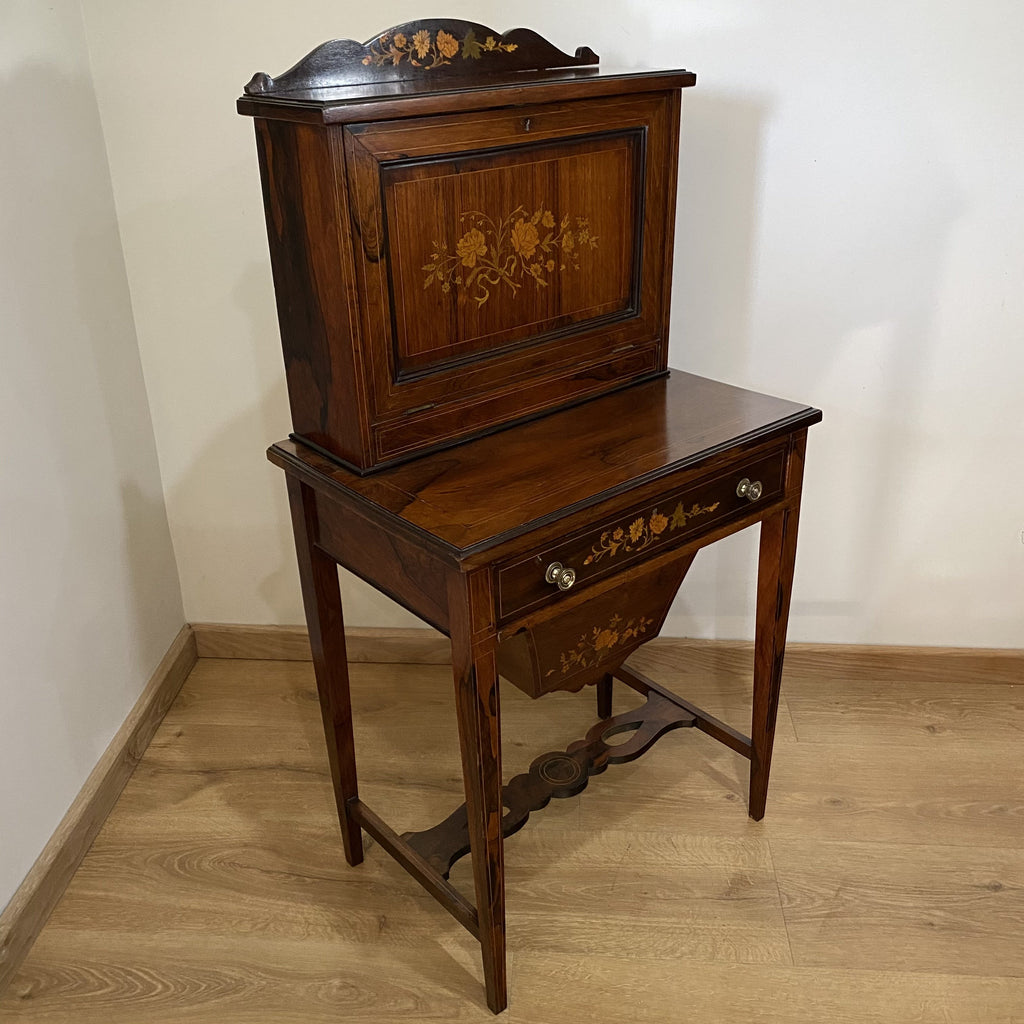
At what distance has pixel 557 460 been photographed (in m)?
1.74

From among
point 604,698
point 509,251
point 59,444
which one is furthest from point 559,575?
point 59,444

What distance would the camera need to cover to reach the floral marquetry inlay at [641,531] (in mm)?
1695

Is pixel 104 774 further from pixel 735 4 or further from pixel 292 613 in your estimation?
pixel 735 4

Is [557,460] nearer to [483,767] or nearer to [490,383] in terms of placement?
[490,383]

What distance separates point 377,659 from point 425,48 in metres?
1.77

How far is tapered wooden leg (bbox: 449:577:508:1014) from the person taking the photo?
5.20ft

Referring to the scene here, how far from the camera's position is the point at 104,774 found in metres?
2.44

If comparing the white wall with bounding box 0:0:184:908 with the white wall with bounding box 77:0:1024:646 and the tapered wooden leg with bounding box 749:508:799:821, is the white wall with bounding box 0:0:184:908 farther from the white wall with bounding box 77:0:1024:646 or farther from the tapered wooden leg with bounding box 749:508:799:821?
the tapered wooden leg with bounding box 749:508:799:821

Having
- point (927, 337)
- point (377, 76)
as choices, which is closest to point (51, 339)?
point (377, 76)

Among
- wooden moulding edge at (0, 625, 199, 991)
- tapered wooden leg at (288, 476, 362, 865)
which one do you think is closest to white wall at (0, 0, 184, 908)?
wooden moulding edge at (0, 625, 199, 991)

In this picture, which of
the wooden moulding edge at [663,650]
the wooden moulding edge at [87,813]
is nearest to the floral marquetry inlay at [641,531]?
the wooden moulding edge at [663,650]

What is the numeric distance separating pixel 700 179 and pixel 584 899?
1623 millimetres

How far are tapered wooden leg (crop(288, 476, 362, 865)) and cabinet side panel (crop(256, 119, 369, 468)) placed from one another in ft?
0.61

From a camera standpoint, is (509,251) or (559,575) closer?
(559,575)
